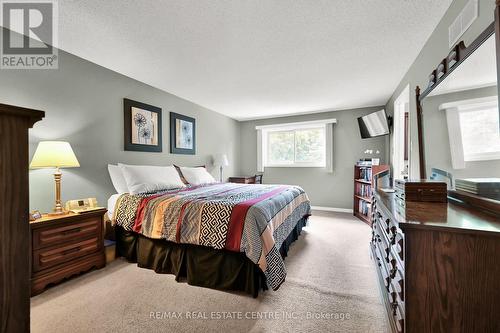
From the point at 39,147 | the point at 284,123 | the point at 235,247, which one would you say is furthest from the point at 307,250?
the point at 284,123

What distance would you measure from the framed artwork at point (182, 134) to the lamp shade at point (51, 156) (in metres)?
1.79

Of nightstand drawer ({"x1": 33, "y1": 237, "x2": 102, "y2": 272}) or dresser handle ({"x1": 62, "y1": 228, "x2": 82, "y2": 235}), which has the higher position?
dresser handle ({"x1": 62, "y1": 228, "x2": 82, "y2": 235})

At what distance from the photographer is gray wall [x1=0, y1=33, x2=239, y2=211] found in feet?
7.03

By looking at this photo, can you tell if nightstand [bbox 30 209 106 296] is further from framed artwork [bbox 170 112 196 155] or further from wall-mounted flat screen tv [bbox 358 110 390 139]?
wall-mounted flat screen tv [bbox 358 110 390 139]

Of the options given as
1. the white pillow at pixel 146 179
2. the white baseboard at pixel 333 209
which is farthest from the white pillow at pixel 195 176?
the white baseboard at pixel 333 209

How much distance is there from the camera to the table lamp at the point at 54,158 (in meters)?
1.94

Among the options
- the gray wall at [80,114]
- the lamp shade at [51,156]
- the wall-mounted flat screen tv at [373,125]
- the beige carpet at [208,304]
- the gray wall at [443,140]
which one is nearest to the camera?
the gray wall at [443,140]

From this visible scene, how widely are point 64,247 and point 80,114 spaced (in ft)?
5.00

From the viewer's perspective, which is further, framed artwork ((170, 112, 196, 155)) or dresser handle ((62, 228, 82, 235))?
framed artwork ((170, 112, 196, 155))

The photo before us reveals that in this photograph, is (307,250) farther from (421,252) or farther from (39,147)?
(39,147)

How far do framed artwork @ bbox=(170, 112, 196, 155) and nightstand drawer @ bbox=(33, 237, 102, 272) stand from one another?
1950mm

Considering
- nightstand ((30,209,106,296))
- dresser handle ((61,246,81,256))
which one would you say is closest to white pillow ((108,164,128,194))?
nightstand ((30,209,106,296))

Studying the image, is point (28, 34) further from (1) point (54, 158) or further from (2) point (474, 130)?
(2) point (474, 130)

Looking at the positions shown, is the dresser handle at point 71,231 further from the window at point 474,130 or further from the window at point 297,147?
the window at point 297,147
